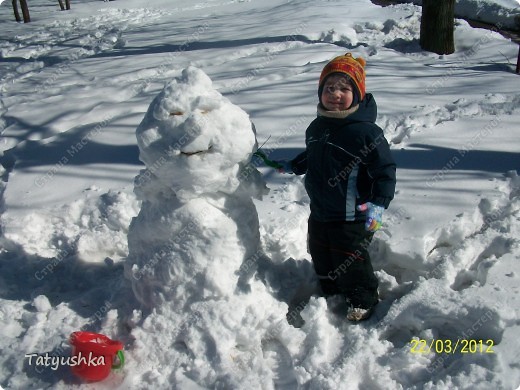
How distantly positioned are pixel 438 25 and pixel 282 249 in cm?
578

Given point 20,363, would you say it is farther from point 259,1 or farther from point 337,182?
point 259,1

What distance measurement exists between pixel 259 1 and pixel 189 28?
357cm

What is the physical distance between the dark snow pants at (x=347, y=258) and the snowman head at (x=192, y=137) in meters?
0.57

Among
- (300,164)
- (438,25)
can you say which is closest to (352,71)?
(300,164)

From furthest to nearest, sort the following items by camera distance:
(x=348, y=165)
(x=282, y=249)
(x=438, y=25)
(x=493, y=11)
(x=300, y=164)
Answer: (x=493, y=11), (x=438, y=25), (x=282, y=249), (x=300, y=164), (x=348, y=165)

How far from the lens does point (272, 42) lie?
7.80 metres

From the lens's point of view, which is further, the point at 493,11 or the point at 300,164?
→ the point at 493,11

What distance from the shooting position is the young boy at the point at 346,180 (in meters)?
2.12

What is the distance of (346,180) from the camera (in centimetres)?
224

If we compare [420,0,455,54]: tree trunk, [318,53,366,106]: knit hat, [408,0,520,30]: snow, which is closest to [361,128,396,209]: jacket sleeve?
[318,53,366,106]: knit hat

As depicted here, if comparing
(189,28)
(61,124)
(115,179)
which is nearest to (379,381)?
(115,179)

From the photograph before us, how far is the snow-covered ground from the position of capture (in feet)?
6.93

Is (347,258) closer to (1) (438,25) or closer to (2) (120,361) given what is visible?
(2) (120,361)

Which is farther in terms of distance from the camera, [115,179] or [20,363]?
[115,179]
